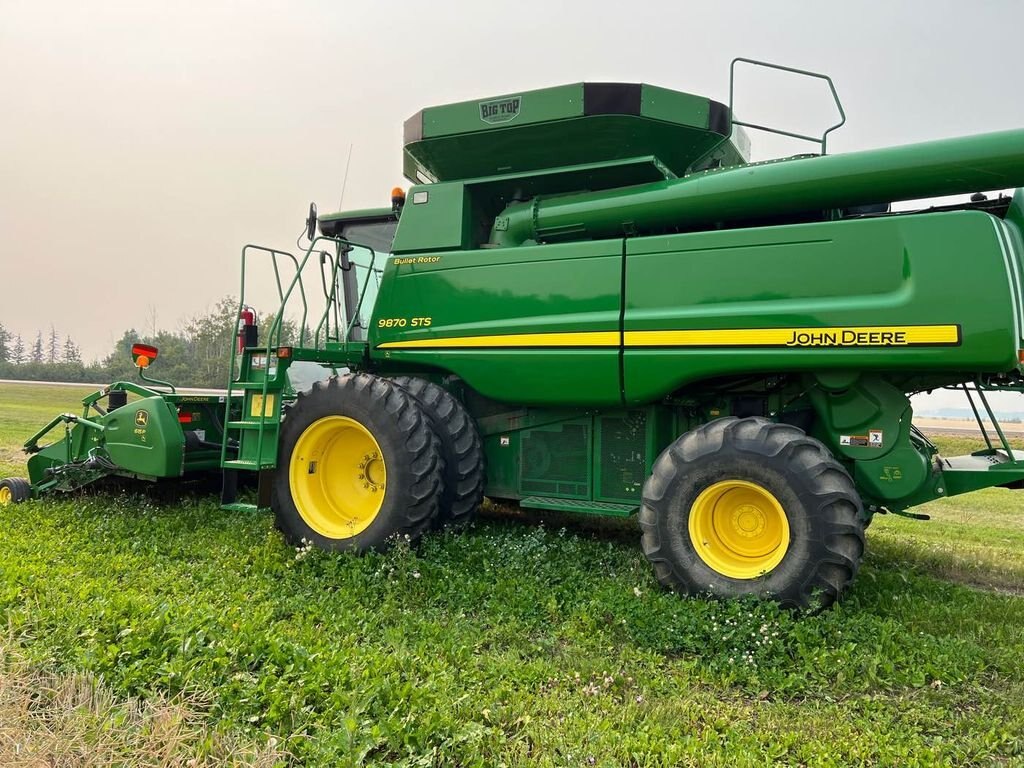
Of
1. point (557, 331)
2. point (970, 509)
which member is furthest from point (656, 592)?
point (970, 509)

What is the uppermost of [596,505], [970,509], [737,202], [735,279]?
[737,202]

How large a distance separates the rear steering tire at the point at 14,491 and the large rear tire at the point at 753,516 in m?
5.60

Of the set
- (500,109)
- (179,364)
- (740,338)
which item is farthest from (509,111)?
(179,364)

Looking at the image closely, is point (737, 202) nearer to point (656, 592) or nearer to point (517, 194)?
point (517, 194)

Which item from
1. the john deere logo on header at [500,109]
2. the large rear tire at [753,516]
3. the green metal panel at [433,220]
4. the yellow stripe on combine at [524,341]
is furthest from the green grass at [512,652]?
the john deere logo on header at [500,109]

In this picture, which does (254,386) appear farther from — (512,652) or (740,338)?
(740,338)

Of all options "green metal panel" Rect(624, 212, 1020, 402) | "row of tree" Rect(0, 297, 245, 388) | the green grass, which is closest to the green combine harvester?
"green metal panel" Rect(624, 212, 1020, 402)

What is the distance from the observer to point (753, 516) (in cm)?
414

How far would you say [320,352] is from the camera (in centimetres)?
554

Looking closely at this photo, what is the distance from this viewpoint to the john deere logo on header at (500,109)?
497 cm

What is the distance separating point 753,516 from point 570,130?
2855 mm

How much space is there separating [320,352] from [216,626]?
2.74 m

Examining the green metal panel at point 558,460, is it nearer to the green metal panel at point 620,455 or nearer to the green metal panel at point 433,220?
the green metal panel at point 620,455

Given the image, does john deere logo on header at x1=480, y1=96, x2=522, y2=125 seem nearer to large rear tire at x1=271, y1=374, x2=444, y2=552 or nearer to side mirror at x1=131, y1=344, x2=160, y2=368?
large rear tire at x1=271, y1=374, x2=444, y2=552
